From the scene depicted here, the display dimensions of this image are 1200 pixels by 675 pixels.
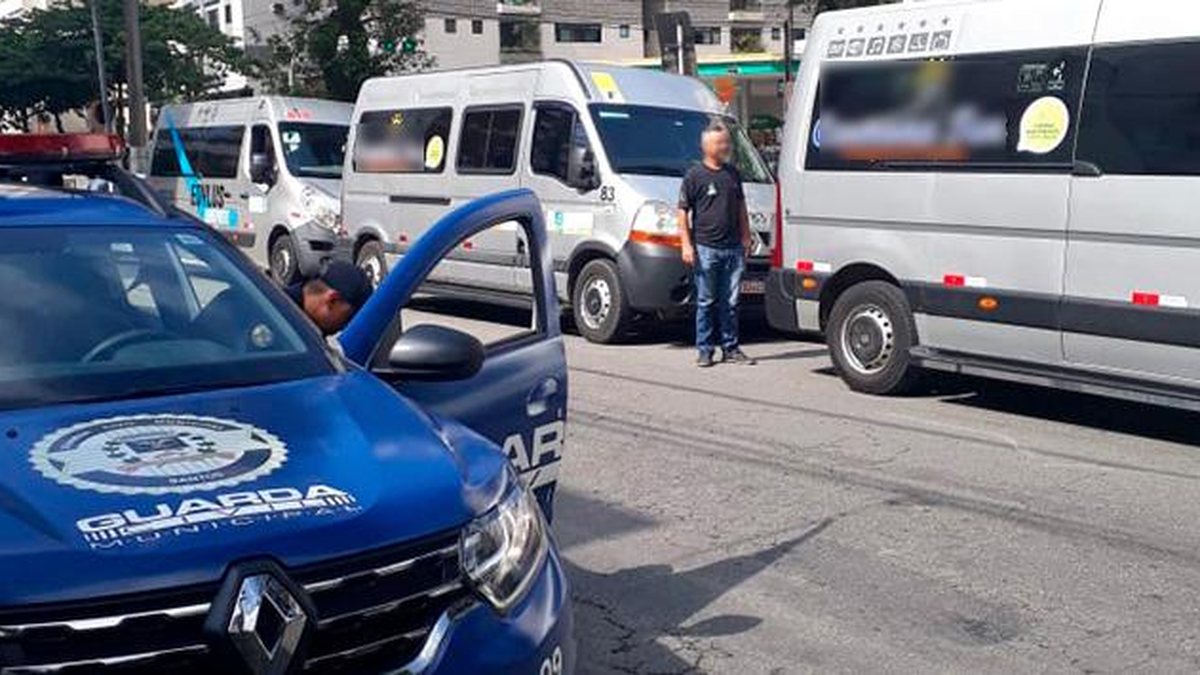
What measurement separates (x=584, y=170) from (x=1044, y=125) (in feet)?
15.5

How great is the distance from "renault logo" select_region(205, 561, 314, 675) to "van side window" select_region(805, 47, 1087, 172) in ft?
20.4

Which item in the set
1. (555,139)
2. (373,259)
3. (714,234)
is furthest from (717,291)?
(373,259)

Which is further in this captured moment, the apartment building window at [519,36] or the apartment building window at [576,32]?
the apartment building window at [576,32]

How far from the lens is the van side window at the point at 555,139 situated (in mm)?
11930

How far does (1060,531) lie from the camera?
591cm

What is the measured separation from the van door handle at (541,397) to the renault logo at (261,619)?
6.43 feet

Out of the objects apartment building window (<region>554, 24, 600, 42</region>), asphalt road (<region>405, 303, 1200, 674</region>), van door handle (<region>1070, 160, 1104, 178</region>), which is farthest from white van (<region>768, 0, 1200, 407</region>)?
apartment building window (<region>554, 24, 600, 42</region>)

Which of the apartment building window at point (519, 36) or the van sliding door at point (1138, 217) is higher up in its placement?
the apartment building window at point (519, 36)

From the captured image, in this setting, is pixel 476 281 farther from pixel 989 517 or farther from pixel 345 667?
pixel 345 667

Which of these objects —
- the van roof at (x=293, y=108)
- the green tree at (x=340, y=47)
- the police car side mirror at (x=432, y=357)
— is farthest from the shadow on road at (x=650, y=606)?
the green tree at (x=340, y=47)

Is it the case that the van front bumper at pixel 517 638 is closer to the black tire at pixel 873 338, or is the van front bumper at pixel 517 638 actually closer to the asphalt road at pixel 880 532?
the asphalt road at pixel 880 532

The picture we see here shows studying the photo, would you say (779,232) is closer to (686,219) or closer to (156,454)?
(686,219)

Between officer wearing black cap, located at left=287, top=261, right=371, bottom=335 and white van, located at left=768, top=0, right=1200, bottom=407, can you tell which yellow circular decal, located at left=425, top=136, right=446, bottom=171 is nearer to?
white van, located at left=768, top=0, right=1200, bottom=407

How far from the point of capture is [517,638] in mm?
2914
